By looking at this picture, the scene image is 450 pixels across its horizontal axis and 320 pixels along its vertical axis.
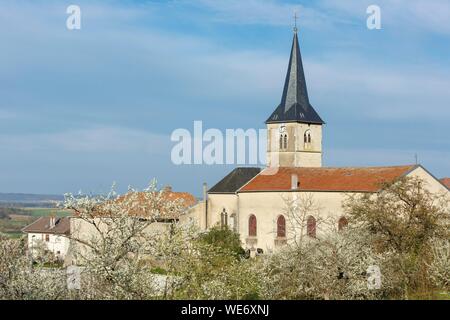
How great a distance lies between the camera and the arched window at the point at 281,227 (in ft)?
181

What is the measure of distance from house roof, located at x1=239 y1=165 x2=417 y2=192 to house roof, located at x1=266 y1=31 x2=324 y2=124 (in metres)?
6.85

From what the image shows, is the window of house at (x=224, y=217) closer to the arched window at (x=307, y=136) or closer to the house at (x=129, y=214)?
the arched window at (x=307, y=136)

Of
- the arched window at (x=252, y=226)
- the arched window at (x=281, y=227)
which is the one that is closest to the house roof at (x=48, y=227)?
the arched window at (x=252, y=226)

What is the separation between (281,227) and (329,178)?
194 inches

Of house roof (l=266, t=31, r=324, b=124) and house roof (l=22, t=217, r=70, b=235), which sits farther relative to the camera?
house roof (l=22, t=217, r=70, b=235)

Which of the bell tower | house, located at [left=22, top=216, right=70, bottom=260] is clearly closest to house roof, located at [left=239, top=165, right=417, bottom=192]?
the bell tower

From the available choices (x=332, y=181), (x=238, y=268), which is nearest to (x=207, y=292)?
(x=238, y=268)

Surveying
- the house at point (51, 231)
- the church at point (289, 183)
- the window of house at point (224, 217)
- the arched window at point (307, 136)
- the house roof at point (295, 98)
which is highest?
the house roof at point (295, 98)

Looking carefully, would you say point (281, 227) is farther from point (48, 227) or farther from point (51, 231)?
point (48, 227)

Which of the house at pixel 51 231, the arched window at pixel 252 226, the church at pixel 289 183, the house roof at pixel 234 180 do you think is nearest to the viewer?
the church at pixel 289 183

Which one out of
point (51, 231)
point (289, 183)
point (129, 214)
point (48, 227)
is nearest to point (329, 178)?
point (289, 183)

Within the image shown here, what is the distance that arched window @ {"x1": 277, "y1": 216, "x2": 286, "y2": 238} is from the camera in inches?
2178

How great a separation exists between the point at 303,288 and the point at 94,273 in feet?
29.7

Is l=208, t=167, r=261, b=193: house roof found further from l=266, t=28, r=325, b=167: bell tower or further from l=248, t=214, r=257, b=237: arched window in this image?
l=248, t=214, r=257, b=237: arched window
